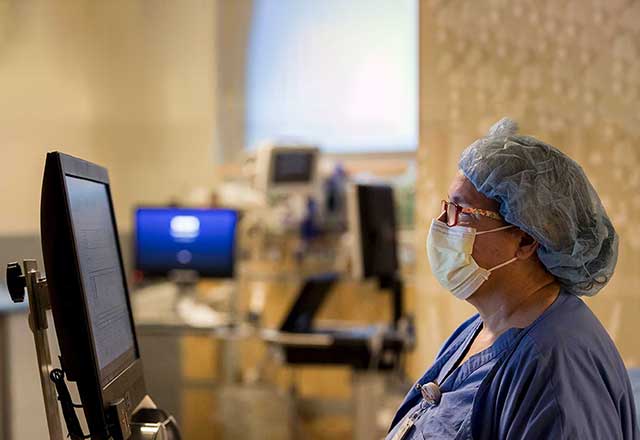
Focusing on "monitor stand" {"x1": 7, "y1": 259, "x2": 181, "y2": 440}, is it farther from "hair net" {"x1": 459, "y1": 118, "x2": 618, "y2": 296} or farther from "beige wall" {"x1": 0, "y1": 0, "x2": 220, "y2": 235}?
"beige wall" {"x1": 0, "y1": 0, "x2": 220, "y2": 235}

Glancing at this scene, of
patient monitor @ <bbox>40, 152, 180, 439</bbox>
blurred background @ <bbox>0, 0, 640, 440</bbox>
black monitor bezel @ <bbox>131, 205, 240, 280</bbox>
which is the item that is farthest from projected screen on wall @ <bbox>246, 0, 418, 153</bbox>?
patient monitor @ <bbox>40, 152, 180, 439</bbox>

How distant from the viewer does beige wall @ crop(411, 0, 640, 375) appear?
105 inches

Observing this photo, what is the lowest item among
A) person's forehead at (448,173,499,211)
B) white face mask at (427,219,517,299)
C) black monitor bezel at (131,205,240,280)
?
black monitor bezel at (131,205,240,280)

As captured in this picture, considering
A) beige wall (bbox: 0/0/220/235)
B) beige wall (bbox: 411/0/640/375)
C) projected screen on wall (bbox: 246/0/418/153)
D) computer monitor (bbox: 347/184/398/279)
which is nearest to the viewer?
beige wall (bbox: 411/0/640/375)

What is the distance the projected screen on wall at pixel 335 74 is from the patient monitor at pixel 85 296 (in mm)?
4318

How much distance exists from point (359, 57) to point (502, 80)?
3.22 metres

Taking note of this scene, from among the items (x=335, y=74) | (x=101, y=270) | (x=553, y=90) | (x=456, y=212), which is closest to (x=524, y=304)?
(x=456, y=212)

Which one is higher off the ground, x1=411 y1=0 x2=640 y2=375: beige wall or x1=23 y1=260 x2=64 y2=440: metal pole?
x1=411 y1=0 x2=640 y2=375: beige wall

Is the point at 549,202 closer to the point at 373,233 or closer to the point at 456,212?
the point at 456,212

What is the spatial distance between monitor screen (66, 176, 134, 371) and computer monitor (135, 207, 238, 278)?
2.62m

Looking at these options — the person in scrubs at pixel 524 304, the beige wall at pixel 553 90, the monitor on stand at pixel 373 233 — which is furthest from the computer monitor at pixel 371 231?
the person in scrubs at pixel 524 304

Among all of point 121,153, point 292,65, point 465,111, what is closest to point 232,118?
point 292,65

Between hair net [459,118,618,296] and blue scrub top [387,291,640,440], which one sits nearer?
blue scrub top [387,291,640,440]

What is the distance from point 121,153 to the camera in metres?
4.86
